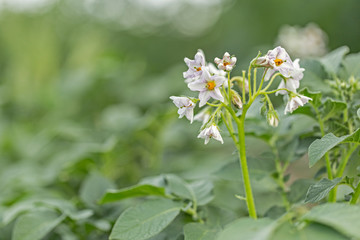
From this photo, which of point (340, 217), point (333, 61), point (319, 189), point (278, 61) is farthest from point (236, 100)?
point (333, 61)

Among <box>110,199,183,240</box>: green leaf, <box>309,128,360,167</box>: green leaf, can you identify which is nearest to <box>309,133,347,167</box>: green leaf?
<box>309,128,360,167</box>: green leaf

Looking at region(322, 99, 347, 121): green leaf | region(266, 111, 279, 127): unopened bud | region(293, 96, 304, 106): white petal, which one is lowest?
region(322, 99, 347, 121): green leaf

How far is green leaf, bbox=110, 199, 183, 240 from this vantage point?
0.93m

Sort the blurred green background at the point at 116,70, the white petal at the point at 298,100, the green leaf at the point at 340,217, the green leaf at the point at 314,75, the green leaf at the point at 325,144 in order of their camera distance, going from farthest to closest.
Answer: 1. the blurred green background at the point at 116,70
2. the green leaf at the point at 314,75
3. the white petal at the point at 298,100
4. the green leaf at the point at 325,144
5. the green leaf at the point at 340,217

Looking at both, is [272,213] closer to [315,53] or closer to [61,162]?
[61,162]

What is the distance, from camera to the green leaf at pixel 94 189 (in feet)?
4.46

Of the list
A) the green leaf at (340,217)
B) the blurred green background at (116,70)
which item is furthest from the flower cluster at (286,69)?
the blurred green background at (116,70)

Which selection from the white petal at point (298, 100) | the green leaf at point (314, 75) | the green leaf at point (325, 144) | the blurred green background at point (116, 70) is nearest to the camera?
the green leaf at point (325, 144)

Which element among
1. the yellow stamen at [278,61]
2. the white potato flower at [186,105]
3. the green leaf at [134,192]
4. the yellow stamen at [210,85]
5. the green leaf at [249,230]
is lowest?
the green leaf at [249,230]

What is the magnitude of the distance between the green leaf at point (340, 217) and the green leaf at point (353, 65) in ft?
1.92

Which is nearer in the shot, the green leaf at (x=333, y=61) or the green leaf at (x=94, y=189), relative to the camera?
the green leaf at (x=333, y=61)

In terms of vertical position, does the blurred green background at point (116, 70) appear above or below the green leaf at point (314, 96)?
above

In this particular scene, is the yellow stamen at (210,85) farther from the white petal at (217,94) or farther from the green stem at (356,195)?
the green stem at (356,195)

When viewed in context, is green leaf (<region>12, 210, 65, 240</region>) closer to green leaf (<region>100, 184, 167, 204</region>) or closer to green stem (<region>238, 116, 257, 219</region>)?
green leaf (<region>100, 184, 167, 204</region>)
